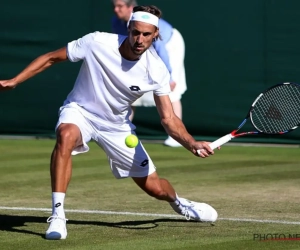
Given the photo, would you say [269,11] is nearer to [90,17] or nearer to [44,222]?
[90,17]

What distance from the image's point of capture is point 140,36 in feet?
21.9

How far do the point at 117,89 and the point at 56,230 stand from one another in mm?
1191

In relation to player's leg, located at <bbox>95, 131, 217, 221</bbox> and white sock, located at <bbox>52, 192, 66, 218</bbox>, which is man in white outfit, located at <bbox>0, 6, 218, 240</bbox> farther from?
white sock, located at <bbox>52, 192, 66, 218</bbox>

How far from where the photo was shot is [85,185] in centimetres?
972

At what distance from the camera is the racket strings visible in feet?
24.4

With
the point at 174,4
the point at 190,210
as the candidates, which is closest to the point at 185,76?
the point at 174,4

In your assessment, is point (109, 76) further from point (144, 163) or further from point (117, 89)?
point (144, 163)

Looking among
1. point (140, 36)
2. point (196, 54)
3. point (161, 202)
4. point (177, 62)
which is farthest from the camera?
point (196, 54)

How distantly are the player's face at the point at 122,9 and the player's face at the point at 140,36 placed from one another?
160 inches

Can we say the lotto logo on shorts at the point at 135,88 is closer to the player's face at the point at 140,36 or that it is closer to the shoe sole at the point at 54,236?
the player's face at the point at 140,36

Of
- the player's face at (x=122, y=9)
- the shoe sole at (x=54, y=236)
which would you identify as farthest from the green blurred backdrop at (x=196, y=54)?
the shoe sole at (x=54, y=236)

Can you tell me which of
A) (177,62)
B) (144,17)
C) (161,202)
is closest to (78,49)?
(144,17)

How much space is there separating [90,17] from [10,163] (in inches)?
147

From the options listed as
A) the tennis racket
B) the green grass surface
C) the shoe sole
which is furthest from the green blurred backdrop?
the shoe sole
